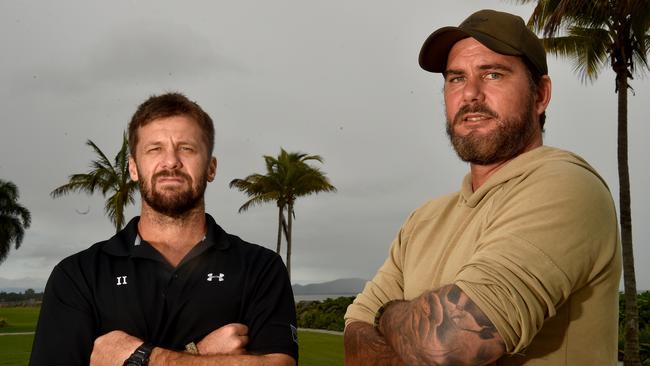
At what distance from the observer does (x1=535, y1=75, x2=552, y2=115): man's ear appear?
3.12 metres

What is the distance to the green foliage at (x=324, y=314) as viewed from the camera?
3369 centimetres

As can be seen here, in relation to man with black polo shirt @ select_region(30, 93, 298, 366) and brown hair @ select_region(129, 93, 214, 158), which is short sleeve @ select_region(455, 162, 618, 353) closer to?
man with black polo shirt @ select_region(30, 93, 298, 366)

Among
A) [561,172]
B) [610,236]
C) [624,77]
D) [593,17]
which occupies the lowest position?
[610,236]

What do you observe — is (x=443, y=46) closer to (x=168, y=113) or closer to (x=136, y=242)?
(x=168, y=113)

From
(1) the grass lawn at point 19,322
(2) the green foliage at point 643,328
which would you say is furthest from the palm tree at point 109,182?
(2) the green foliage at point 643,328

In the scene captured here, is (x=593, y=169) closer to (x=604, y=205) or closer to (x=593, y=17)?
(x=604, y=205)

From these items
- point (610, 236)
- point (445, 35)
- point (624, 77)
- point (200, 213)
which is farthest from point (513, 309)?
point (624, 77)

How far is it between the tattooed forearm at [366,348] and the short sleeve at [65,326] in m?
1.31

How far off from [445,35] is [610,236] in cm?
122

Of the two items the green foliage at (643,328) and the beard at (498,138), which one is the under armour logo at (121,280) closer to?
the beard at (498,138)

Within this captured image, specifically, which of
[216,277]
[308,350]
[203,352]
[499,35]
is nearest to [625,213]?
[308,350]

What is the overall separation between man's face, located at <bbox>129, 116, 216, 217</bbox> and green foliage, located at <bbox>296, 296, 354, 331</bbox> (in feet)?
95.9

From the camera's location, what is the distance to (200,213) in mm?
3768

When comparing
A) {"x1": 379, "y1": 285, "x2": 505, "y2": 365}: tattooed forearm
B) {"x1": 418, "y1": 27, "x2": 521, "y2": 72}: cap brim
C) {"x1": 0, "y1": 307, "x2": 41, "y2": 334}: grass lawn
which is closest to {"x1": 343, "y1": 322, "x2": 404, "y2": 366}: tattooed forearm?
{"x1": 379, "y1": 285, "x2": 505, "y2": 365}: tattooed forearm
